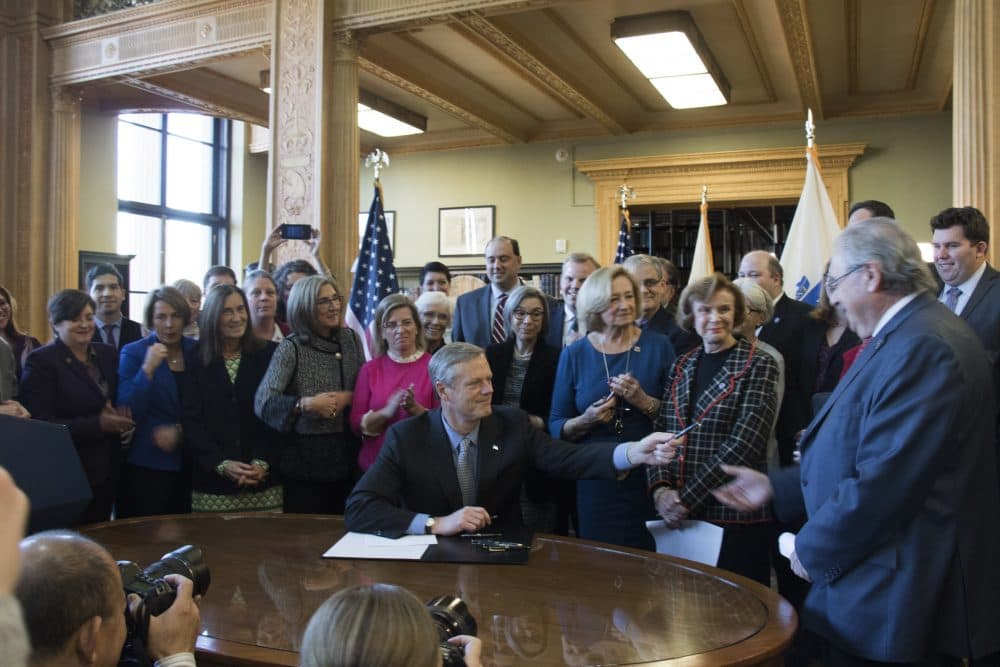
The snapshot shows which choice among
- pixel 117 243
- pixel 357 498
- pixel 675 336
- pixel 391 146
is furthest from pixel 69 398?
pixel 391 146

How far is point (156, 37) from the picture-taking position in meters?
8.13

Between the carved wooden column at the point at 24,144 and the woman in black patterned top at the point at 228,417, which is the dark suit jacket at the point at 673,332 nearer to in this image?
the woman in black patterned top at the point at 228,417

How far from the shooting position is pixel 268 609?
2025 mm

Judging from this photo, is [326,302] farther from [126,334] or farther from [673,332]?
[126,334]

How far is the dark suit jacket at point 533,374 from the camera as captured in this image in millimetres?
3711

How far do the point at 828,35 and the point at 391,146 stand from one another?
250 inches

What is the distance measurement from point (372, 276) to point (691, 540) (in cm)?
333

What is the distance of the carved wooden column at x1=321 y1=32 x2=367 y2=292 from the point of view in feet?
22.8

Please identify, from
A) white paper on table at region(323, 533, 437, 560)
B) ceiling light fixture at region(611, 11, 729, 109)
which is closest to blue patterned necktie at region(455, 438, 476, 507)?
white paper on table at region(323, 533, 437, 560)

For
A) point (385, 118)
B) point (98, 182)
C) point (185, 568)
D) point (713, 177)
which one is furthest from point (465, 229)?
point (185, 568)

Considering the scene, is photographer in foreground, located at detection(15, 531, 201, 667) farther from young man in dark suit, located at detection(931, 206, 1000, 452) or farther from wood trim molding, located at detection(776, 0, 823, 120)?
wood trim molding, located at detection(776, 0, 823, 120)

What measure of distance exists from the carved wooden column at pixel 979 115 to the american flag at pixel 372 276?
344 cm

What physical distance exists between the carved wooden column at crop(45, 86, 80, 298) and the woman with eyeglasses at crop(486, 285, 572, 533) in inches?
266

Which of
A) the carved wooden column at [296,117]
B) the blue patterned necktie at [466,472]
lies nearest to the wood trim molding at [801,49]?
the carved wooden column at [296,117]
